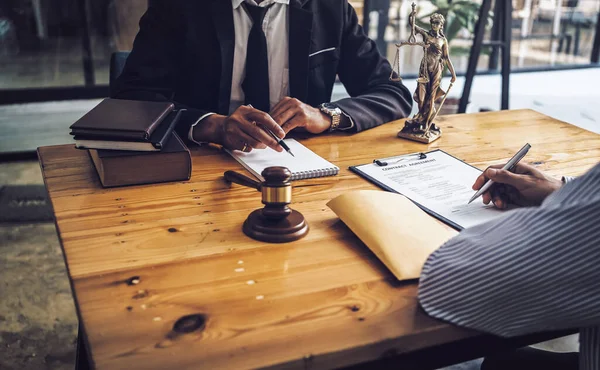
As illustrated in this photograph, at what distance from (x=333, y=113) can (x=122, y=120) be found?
1.83 ft

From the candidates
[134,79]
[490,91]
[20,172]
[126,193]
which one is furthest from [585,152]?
[490,91]

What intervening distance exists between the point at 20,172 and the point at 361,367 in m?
3.26

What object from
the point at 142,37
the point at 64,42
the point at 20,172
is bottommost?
the point at 20,172

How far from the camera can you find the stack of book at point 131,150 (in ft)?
3.68

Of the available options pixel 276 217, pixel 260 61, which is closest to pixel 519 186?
pixel 276 217

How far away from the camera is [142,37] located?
1.66 meters

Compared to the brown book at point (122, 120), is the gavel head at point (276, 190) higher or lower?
lower

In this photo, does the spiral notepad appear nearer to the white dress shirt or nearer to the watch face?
the watch face

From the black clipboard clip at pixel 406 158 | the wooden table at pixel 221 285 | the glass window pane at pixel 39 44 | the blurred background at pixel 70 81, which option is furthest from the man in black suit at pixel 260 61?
the glass window pane at pixel 39 44

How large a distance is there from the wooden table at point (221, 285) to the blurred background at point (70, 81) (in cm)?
103

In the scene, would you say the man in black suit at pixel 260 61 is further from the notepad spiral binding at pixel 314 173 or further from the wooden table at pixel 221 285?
the wooden table at pixel 221 285

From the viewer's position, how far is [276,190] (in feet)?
3.00

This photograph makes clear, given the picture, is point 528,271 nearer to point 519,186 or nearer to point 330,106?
point 519,186

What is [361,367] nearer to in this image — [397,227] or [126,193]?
[397,227]
